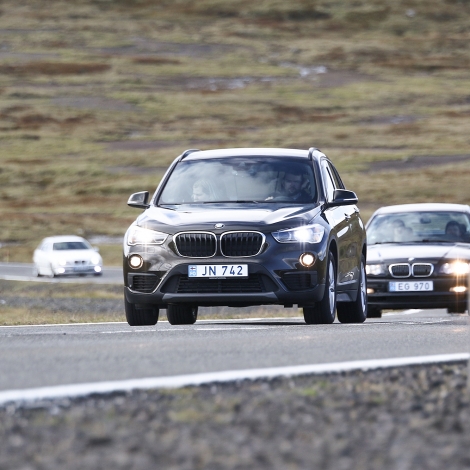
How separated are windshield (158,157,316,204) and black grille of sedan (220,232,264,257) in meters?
1.05

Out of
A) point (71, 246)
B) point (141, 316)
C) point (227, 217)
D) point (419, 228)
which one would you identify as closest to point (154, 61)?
point (71, 246)

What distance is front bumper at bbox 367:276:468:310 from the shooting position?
1647 centimetres

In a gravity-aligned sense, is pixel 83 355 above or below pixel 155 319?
above

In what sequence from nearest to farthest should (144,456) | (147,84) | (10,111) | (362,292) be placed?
(144,456)
(362,292)
(10,111)
(147,84)

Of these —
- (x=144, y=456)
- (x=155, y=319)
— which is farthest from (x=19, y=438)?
(x=155, y=319)

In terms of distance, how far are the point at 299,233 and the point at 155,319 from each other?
218cm

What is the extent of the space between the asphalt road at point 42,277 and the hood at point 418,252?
18367 mm

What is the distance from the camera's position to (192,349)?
9.14 meters

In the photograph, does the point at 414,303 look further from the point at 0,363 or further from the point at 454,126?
the point at 454,126

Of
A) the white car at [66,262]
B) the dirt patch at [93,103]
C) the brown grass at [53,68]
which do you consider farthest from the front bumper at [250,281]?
the brown grass at [53,68]

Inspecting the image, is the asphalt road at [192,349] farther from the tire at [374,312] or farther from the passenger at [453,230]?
the passenger at [453,230]

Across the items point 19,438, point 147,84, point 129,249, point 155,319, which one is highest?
point 19,438

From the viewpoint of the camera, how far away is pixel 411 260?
54.4 feet

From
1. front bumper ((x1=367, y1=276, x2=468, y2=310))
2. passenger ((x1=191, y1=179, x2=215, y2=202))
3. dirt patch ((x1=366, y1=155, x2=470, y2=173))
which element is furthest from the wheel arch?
dirt patch ((x1=366, y1=155, x2=470, y2=173))
